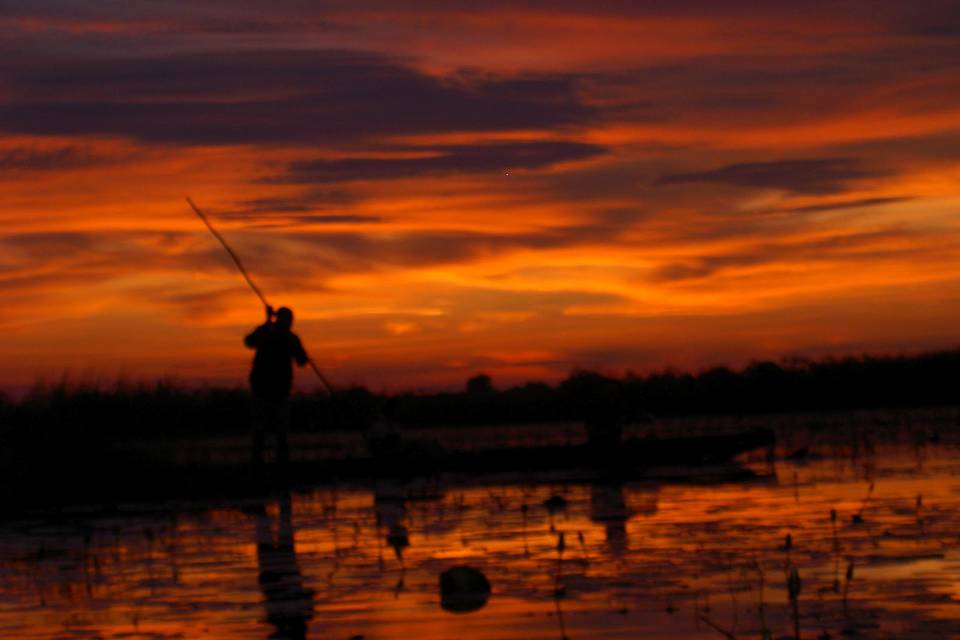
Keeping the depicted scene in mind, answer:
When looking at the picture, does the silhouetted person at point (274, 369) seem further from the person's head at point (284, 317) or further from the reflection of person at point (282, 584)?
the reflection of person at point (282, 584)

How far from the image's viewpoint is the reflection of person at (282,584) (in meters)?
9.19

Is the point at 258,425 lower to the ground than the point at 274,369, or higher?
lower

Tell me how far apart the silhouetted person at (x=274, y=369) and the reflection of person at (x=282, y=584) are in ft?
17.8

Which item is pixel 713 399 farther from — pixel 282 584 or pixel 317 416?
pixel 282 584

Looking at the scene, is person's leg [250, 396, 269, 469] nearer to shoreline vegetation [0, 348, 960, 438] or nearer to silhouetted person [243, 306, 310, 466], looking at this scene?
silhouetted person [243, 306, 310, 466]

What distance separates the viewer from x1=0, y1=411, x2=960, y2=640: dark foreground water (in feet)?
29.7

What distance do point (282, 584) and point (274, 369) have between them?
10193mm

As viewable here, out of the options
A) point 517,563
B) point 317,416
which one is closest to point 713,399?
point 317,416

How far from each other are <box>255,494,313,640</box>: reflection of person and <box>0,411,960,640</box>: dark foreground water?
0.09 feet

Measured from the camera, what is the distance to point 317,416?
46.0 meters

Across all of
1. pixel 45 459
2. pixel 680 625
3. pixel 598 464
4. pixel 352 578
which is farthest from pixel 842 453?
Answer: pixel 680 625

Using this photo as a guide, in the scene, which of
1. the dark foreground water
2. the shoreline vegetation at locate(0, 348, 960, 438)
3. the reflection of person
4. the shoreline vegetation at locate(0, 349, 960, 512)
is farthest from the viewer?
the shoreline vegetation at locate(0, 348, 960, 438)

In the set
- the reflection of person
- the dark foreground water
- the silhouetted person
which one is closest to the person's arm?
the silhouetted person

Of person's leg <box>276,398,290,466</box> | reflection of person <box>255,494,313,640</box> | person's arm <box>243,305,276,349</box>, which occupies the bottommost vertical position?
reflection of person <box>255,494,313,640</box>
